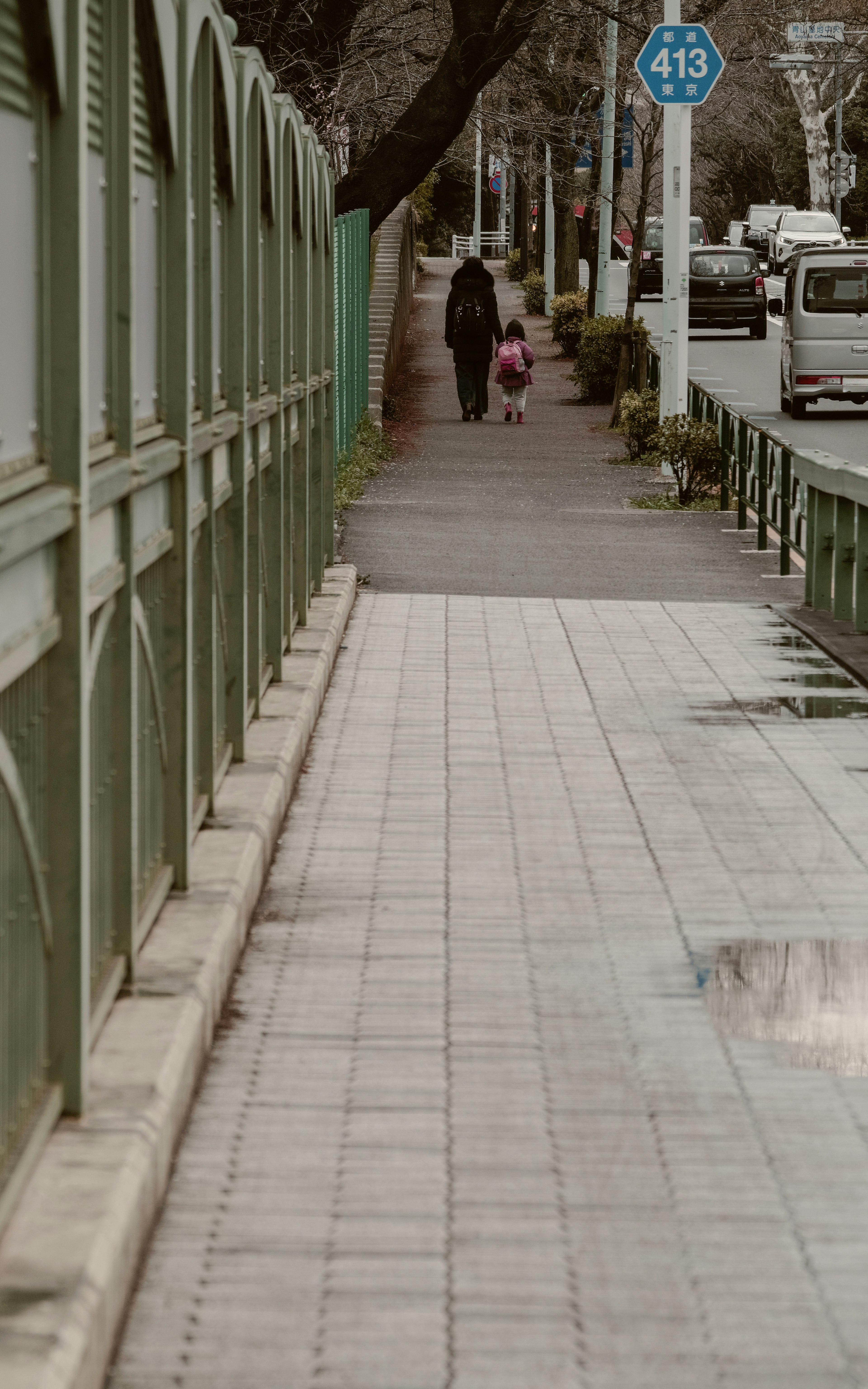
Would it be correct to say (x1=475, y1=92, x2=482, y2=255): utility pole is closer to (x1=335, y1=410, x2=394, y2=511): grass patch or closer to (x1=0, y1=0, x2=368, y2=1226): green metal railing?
(x1=335, y1=410, x2=394, y2=511): grass patch

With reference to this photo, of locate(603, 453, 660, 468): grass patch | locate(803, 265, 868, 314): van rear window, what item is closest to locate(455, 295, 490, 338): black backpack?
→ locate(603, 453, 660, 468): grass patch

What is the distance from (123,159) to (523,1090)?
7.15ft

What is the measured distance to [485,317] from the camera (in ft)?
82.5

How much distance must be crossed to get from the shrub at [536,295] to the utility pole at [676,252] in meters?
28.7

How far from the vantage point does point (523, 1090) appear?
4629 mm

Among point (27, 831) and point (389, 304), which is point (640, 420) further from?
point (27, 831)

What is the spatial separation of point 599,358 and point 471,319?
192 inches

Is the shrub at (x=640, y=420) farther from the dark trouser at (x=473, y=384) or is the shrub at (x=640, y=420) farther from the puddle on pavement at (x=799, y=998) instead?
the puddle on pavement at (x=799, y=998)

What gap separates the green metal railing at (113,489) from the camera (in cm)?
340

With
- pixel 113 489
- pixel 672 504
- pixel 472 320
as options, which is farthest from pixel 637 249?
pixel 113 489

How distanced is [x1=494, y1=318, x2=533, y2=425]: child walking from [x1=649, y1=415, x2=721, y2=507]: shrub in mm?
6749

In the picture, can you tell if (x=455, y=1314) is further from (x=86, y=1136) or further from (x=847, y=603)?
(x=847, y=603)

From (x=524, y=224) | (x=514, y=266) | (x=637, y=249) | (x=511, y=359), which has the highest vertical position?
(x=524, y=224)

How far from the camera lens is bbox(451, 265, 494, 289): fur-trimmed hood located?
25.2m
